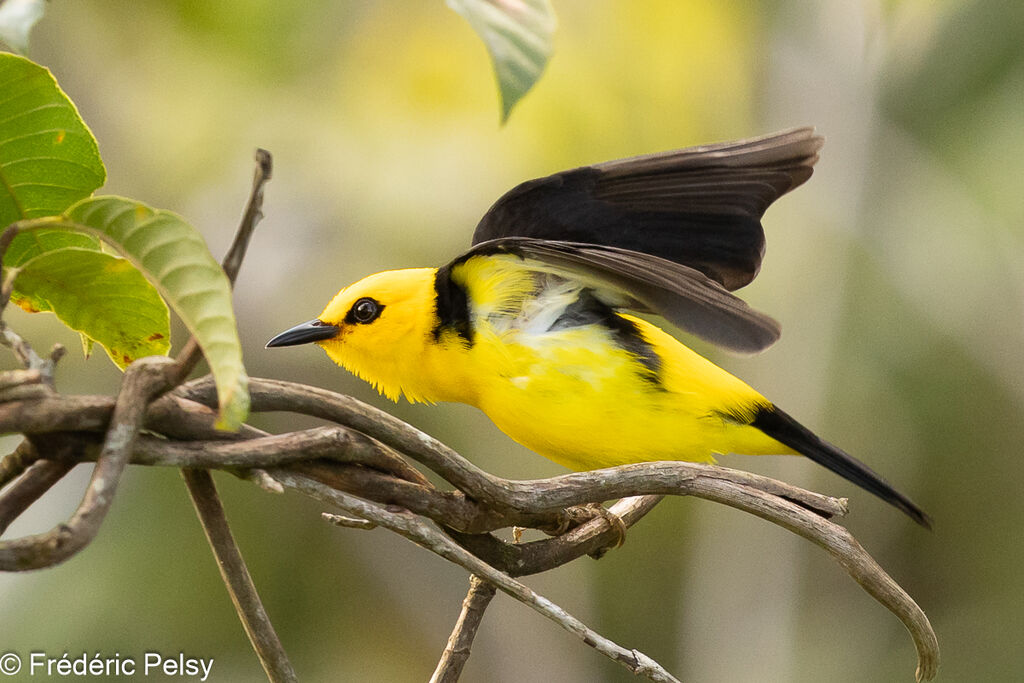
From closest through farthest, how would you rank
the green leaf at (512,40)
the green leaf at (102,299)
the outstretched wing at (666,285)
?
the green leaf at (512,40) → the green leaf at (102,299) → the outstretched wing at (666,285)

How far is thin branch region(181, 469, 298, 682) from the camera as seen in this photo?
2.84 feet

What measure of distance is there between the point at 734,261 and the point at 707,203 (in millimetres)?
122

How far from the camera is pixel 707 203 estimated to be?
198 centimetres

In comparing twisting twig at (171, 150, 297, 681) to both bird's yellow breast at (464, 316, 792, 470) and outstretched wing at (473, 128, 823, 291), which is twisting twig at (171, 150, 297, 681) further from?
outstretched wing at (473, 128, 823, 291)

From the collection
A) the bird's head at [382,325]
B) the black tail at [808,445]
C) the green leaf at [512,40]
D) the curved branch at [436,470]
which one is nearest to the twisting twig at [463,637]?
the curved branch at [436,470]

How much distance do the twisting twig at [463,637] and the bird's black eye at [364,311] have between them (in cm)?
82

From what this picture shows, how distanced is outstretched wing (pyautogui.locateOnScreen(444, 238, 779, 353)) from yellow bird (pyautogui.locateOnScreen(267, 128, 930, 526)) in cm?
23

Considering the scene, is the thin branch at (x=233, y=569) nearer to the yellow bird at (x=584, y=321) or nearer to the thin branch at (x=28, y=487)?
the thin branch at (x=28, y=487)

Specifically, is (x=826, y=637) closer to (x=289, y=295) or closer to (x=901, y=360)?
(x=901, y=360)

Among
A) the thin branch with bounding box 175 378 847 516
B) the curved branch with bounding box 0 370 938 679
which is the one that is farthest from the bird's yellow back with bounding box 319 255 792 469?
the thin branch with bounding box 175 378 847 516

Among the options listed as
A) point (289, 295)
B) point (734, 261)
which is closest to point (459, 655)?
point (734, 261)

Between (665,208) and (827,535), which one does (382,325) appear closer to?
(665,208)

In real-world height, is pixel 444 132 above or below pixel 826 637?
above

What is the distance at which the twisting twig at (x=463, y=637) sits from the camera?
110 cm
